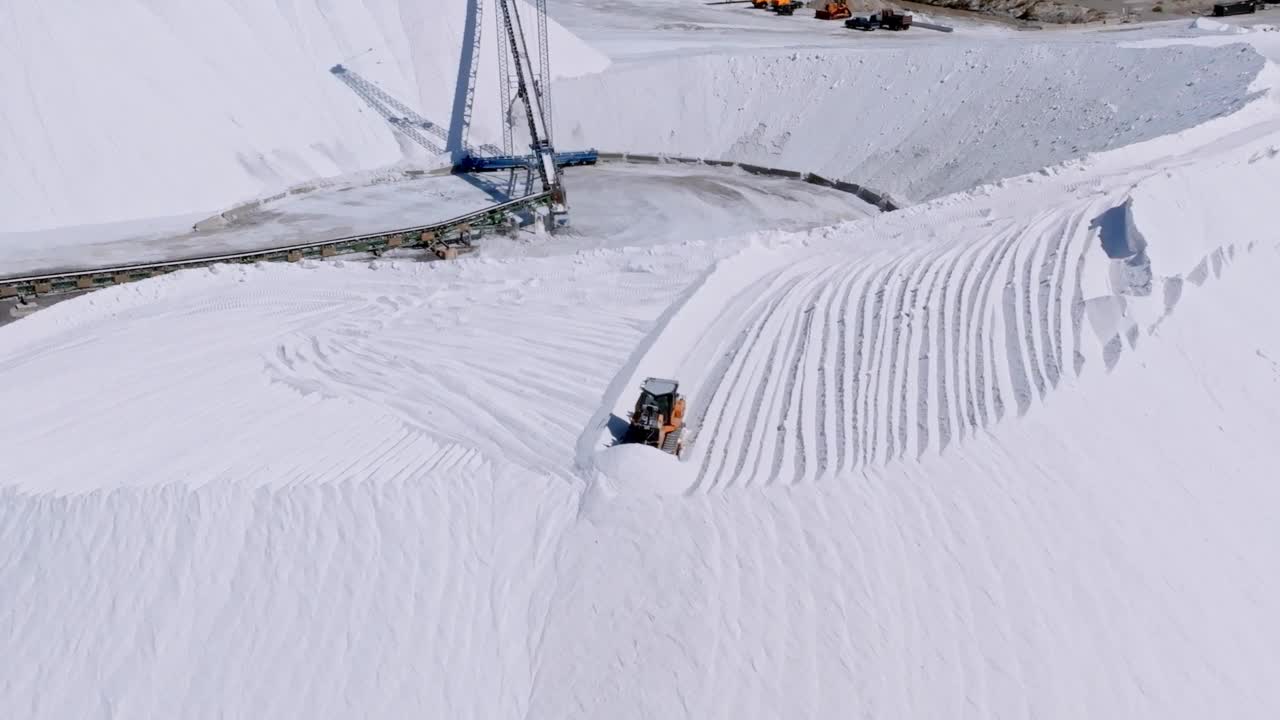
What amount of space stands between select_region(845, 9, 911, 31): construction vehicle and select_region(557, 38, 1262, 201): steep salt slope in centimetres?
430

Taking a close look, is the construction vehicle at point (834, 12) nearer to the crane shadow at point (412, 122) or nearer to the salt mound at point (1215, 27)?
the salt mound at point (1215, 27)

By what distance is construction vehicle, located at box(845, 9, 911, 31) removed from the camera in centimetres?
3619

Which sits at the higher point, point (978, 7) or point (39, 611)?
point (978, 7)

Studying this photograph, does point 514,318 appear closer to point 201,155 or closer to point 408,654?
point 408,654

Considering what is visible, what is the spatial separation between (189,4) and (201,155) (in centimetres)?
482

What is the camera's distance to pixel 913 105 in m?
27.4

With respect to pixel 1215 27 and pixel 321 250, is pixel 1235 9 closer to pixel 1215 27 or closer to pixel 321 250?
pixel 1215 27

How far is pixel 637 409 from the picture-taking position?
38.4 feet

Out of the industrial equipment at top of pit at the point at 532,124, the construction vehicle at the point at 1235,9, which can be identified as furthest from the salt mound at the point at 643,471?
the construction vehicle at the point at 1235,9

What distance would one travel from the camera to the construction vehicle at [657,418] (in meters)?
11.4

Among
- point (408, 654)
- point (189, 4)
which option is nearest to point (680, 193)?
point (189, 4)

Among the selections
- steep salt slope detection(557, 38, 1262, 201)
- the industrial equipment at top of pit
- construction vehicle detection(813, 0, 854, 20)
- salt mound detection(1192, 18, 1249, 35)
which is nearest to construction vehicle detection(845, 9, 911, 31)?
construction vehicle detection(813, 0, 854, 20)

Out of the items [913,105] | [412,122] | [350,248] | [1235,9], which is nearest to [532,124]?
[412,122]

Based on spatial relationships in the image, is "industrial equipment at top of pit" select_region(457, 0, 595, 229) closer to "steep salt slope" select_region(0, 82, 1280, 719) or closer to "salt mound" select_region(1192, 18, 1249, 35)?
"steep salt slope" select_region(0, 82, 1280, 719)
